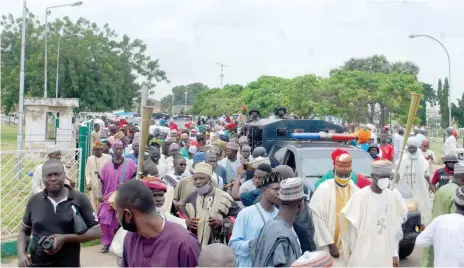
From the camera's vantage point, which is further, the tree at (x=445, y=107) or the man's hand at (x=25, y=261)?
the tree at (x=445, y=107)

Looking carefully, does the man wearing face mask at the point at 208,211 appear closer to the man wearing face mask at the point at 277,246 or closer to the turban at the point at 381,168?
the turban at the point at 381,168

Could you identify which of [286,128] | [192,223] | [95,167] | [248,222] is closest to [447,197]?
[248,222]

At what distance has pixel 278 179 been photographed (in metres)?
4.82

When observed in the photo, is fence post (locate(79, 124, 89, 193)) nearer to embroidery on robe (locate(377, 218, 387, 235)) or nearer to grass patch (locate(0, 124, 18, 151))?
embroidery on robe (locate(377, 218, 387, 235))

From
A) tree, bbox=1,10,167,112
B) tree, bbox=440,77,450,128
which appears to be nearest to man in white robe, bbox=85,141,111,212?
tree, bbox=1,10,167,112

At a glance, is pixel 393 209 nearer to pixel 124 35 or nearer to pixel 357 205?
pixel 357 205

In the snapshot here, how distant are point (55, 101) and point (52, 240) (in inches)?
845

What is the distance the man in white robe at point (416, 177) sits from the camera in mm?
10195

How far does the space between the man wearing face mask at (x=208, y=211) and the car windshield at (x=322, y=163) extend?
2.87m

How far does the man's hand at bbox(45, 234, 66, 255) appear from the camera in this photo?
4602 mm

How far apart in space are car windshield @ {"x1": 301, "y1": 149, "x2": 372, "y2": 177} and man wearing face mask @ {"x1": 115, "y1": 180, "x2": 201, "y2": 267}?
5380mm

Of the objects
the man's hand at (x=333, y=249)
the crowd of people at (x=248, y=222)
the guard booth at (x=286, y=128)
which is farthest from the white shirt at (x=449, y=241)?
the guard booth at (x=286, y=128)

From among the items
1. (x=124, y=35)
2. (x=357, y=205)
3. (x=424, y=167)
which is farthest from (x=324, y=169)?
(x=124, y=35)

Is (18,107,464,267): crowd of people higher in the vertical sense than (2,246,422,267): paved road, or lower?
higher
